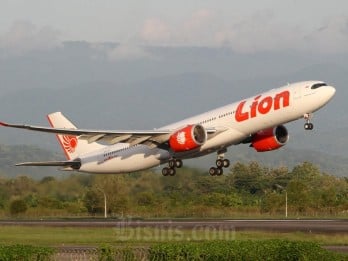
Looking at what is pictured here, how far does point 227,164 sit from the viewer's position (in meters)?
67.8

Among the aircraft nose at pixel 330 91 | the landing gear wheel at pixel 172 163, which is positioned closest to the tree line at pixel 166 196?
the landing gear wheel at pixel 172 163

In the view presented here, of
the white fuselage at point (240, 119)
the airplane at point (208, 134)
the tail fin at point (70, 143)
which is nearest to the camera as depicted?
the white fuselage at point (240, 119)

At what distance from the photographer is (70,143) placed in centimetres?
7719

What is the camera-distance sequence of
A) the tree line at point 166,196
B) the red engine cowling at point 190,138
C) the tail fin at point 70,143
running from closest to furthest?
the red engine cowling at point 190,138
the tree line at point 166,196
the tail fin at point 70,143

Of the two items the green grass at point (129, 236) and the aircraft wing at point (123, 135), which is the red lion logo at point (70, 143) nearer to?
the aircraft wing at point (123, 135)

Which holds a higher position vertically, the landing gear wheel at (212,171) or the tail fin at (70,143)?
the tail fin at (70,143)

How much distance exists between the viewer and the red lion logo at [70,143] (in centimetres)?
7681

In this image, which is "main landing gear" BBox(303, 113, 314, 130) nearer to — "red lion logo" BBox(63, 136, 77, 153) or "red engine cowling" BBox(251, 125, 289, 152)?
"red engine cowling" BBox(251, 125, 289, 152)

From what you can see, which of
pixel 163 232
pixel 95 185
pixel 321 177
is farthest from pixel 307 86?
pixel 321 177

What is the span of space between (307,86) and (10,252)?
3382 centimetres

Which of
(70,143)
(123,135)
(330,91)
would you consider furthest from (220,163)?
(70,143)

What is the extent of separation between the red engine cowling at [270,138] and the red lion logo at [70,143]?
1687cm

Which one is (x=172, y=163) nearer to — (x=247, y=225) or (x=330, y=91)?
(x=247, y=225)

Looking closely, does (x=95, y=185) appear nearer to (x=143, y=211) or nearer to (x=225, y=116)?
(x=143, y=211)
